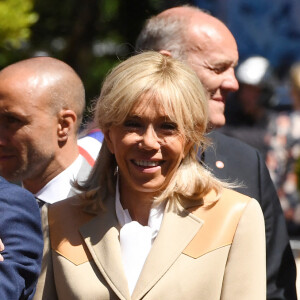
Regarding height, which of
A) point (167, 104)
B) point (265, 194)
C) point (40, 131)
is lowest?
point (265, 194)

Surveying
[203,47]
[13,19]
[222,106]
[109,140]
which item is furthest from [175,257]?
[13,19]

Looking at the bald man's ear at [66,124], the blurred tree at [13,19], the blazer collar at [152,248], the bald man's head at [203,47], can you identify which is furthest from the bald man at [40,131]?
the blurred tree at [13,19]

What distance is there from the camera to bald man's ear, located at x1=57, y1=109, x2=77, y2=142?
423 cm

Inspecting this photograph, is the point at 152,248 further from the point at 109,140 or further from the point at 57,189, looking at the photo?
the point at 57,189

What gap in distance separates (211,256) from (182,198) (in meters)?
0.25

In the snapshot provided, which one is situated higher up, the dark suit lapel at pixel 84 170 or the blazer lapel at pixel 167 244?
the blazer lapel at pixel 167 244

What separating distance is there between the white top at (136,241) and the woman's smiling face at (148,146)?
10 centimetres

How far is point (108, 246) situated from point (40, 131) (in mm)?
940

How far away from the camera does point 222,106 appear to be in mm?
4207

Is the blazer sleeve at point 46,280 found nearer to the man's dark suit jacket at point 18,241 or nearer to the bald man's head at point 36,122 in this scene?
the man's dark suit jacket at point 18,241

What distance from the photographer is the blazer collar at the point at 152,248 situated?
128 inches

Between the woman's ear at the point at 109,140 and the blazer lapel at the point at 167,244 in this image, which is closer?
the blazer lapel at the point at 167,244

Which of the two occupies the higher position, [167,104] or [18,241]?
[167,104]

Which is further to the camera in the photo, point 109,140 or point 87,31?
point 87,31
